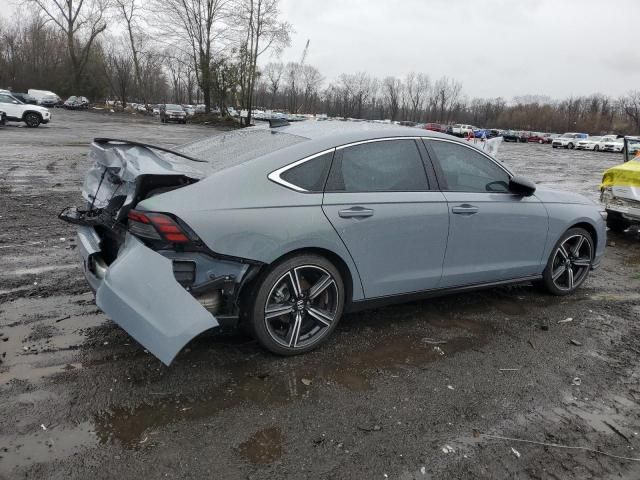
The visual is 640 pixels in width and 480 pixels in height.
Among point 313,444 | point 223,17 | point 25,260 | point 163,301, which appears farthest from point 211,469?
point 223,17

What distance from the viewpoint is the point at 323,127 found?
4.00 metres

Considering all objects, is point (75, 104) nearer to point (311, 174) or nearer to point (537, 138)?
point (537, 138)

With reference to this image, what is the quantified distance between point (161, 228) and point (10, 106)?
27800mm

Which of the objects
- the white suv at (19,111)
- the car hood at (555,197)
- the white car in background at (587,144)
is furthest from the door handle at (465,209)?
the white car in background at (587,144)

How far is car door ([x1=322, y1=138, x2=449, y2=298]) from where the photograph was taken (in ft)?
11.5

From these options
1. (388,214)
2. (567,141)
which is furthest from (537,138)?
(388,214)

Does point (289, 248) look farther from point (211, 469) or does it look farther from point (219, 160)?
point (211, 469)

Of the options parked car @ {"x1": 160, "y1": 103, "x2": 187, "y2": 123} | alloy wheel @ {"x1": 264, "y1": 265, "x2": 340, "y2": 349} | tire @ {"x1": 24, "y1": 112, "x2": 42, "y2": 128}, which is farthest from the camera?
parked car @ {"x1": 160, "y1": 103, "x2": 187, "y2": 123}

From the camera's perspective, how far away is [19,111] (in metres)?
25.7

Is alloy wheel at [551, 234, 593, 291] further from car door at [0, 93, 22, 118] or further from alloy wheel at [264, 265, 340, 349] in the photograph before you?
car door at [0, 93, 22, 118]

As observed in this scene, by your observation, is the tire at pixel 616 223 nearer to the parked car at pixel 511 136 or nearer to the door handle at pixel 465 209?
the door handle at pixel 465 209

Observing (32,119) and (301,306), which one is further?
(32,119)

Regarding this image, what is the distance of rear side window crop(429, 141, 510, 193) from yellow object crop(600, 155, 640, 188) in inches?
165

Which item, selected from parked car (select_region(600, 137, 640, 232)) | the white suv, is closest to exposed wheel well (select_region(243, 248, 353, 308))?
parked car (select_region(600, 137, 640, 232))
